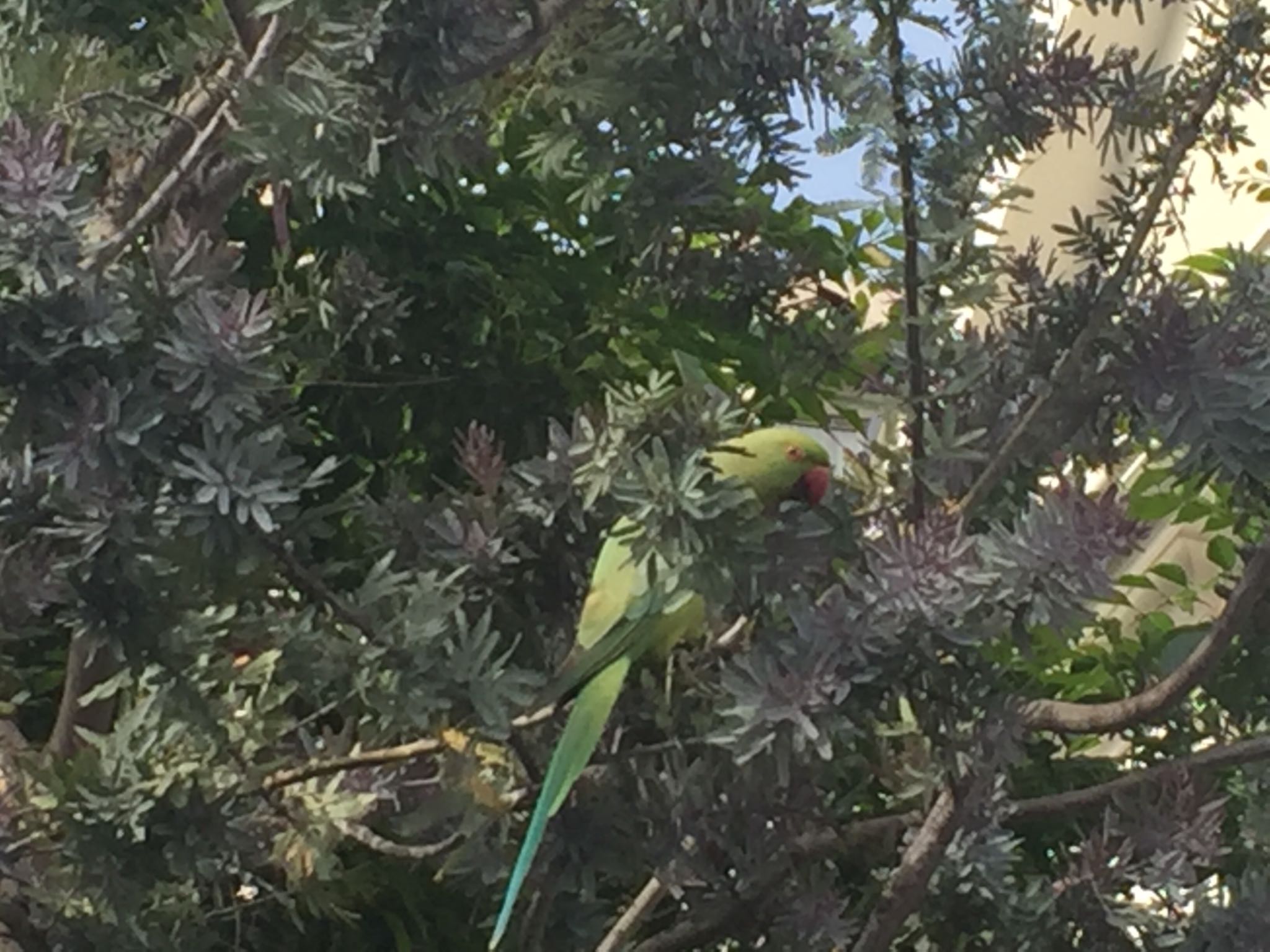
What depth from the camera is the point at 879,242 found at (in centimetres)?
74

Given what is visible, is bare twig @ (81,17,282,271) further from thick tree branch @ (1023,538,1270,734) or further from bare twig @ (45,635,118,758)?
thick tree branch @ (1023,538,1270,734)

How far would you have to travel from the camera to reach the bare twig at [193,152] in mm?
483

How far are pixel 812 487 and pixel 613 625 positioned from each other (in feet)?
0.28

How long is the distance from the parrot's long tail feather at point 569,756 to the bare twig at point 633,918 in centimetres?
5

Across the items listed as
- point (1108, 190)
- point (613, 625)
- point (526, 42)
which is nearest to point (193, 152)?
point (526, 42)

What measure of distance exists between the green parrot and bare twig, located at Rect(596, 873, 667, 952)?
0.05 metres

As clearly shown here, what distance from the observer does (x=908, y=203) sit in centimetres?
49

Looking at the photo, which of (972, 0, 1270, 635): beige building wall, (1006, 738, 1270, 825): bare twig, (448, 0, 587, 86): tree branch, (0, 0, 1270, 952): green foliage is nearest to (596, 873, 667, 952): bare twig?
(0, 0, 1270, 952): green foliage

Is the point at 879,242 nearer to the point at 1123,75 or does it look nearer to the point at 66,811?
the point at 1123,75

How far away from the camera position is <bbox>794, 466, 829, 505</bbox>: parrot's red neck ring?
0.48 meters

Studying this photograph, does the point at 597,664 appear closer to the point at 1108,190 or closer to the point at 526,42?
the point at 526,42

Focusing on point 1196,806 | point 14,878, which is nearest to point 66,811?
point 14,878

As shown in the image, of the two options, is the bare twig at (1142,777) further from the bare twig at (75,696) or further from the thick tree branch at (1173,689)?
the bare twig at (75,696)

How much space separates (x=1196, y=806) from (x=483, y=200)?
18.6 inches
